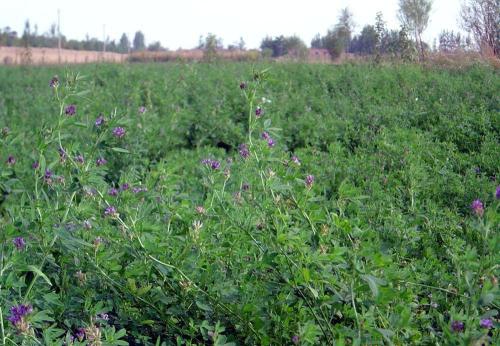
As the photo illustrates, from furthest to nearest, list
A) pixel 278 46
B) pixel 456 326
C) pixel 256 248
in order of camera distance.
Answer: pixel 278 46 → pixel 256 248 → pixel 456 326

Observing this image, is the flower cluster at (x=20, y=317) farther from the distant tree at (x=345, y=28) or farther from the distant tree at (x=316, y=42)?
the distant tree at (x=316, y=42)

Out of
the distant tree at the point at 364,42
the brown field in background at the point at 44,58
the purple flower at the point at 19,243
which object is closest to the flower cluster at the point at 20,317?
the purple flower at the point at 19,243

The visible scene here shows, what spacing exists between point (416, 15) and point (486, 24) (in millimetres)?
1761

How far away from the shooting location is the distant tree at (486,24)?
9.18 m

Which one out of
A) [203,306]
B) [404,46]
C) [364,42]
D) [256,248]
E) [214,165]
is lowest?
[203,306]

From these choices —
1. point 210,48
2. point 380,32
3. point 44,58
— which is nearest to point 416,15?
point 380,32

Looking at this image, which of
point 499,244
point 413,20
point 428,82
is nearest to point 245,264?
point 499,244

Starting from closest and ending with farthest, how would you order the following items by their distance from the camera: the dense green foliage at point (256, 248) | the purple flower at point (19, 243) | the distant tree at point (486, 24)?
the dense green foliage at point (256, 248), the purple flower at point (19, 243), the distant tree at point (486, 24)

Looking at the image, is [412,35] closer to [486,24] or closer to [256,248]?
[486,24]

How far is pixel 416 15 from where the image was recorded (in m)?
10.9

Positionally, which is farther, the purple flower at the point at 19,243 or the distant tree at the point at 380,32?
the distant tree at the point at 380,32

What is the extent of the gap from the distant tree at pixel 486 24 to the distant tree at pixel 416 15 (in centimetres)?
90

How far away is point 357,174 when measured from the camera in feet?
14.0

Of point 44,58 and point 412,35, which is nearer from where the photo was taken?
point 412,35
